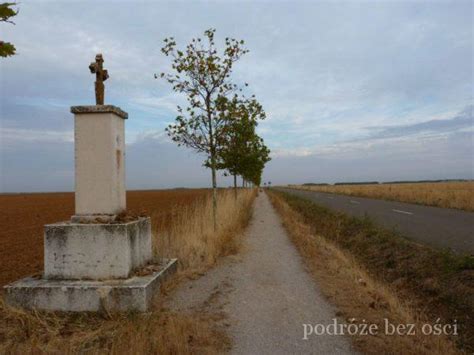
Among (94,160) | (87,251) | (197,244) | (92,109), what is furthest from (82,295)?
(197,244)

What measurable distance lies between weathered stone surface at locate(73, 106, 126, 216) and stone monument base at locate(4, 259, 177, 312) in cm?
108

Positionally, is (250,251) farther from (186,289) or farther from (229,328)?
(229,328)

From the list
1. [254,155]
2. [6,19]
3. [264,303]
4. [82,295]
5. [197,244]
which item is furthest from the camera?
[254,155]

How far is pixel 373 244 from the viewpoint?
35.7ft

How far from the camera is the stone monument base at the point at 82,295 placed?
499 centimetres

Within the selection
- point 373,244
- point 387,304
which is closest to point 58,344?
point 387,304

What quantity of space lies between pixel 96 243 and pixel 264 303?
2419 mm

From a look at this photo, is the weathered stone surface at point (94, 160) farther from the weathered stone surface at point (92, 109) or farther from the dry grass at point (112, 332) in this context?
the dry grass at point (112, 332)

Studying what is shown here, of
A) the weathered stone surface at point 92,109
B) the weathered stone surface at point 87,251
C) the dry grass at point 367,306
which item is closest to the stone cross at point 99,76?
the weathered stone surface at point 92,109

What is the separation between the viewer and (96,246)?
17.7 feet

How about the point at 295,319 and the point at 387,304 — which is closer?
the point at 295,319

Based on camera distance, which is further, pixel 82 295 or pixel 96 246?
pixel 96 246

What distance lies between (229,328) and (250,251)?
5.11 m

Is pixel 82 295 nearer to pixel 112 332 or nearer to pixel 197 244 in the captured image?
pixel 112 332
